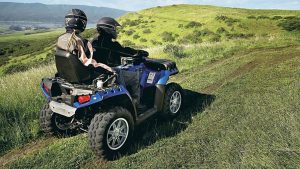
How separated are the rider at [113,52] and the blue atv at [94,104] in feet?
0.50

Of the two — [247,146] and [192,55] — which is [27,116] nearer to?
[247,146]

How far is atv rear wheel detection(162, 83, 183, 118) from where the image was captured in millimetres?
7113

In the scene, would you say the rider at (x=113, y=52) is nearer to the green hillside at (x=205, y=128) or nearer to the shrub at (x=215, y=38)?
the green hillside at (x=205, y=128)

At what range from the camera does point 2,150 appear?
621cm

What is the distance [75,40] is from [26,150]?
99.7 inches

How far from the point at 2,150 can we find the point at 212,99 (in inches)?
199

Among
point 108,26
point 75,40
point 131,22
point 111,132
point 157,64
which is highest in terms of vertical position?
point 108,26

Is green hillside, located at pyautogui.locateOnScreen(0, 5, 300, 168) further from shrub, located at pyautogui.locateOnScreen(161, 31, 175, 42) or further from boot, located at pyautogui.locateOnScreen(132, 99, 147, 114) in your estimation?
shrub, located at pyautogui.locateOnScreen(161, 31, 175, 42)

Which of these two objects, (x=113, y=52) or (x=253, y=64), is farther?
(x=253, y=64)

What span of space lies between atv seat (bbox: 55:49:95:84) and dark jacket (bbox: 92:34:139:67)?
0.71m

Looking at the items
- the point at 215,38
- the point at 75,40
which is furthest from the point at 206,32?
the point at 75,40

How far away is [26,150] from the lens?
6.23 metres

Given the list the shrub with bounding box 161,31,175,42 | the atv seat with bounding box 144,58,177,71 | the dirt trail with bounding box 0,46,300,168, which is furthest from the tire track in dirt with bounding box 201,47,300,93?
the shrub with bounding box 161,31,175,42

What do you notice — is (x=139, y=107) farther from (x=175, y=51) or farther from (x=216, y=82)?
(x=175, y=51)
